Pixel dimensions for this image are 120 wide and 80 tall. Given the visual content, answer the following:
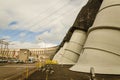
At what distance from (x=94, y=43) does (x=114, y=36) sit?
2.28 m

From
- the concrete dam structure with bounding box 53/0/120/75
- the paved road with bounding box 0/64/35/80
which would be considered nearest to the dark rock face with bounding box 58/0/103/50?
the paved road with bounding box 0/64/35/80

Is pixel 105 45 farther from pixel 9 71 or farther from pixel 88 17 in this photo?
pixel 88 17

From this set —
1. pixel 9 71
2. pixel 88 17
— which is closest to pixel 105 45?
pixel 9 71

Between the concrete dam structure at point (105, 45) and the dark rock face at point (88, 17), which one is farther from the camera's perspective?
the dark rock face at point (88, 17)

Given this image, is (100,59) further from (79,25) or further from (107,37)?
(79,25)

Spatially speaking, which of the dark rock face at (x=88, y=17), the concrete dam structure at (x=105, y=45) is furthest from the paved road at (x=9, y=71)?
the dark rock face at (x=88, y=17)

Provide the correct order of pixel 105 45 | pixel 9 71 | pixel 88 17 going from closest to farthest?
pixel 105 45 < pixel 9 71 < pixel 88 17

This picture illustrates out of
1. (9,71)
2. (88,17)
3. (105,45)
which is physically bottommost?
(9,71)

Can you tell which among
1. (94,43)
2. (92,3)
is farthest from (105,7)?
(92,3)

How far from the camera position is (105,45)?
2012 cm

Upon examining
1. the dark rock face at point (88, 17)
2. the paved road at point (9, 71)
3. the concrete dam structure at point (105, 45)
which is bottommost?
the paved road at point (9, 71)

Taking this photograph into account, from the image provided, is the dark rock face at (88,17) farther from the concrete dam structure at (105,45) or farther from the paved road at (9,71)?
the concrete dam structure at (105,45)

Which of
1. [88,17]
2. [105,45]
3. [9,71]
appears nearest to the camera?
[105,45]

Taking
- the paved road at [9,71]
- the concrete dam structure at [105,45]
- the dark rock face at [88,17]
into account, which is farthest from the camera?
the dark rock face at [88,17]
